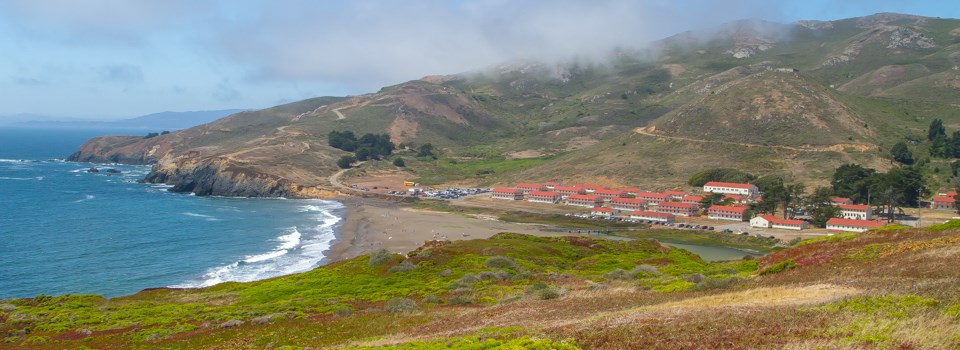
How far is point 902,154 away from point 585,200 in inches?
2401

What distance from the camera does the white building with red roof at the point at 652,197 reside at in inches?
4184

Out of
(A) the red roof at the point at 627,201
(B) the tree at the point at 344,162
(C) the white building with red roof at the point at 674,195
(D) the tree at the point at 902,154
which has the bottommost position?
(A) the red roof at the point at 627,201

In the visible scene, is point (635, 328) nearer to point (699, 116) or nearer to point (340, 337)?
point (340, 337)

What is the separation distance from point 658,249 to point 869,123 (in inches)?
4319

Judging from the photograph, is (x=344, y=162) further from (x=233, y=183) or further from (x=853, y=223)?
(x=853, y=223)

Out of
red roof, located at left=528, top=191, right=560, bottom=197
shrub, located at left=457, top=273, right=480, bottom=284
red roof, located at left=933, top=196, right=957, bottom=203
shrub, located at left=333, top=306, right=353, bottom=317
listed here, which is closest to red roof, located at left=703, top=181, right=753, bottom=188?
red roof, located at left=933, top=196, right=957, bottom=203

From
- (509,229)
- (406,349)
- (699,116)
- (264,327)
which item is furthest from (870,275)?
(699,116)

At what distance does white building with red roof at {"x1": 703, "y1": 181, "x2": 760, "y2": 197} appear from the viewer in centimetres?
10781

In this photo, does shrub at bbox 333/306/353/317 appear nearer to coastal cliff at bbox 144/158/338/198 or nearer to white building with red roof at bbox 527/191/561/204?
white building with red roof at bbox 527/191/561/204

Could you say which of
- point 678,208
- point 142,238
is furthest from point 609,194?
point 142,238

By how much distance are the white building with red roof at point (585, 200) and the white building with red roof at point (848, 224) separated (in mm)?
36126

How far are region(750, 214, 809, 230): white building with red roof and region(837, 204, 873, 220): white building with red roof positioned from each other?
5560mm

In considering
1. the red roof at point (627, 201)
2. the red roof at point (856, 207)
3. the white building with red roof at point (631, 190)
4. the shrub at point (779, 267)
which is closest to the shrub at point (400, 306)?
the shrub at point (779, 267)

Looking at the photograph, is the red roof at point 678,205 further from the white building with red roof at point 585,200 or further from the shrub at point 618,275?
the shrub at point 618,275
